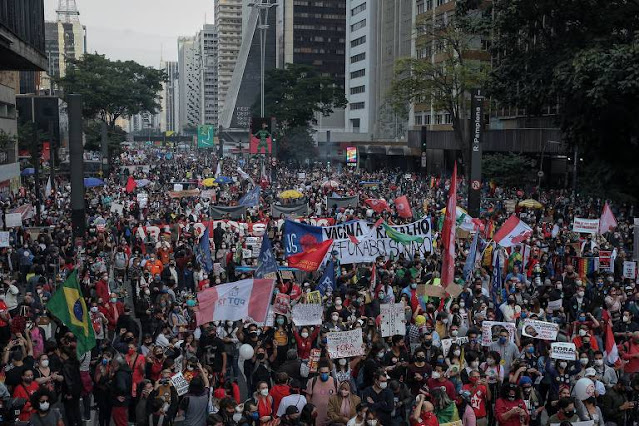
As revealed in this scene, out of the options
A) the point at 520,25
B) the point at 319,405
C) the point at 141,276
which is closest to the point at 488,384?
the point at 319,405

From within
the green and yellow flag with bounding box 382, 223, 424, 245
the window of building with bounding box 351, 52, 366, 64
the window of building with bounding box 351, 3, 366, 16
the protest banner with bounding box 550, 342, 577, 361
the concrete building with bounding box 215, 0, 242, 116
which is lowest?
the protest banner with bounding box 550, 342, 577, 361

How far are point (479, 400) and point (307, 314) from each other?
3.23 m

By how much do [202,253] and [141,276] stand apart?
176 cm

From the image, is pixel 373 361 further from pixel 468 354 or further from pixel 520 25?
pixel 520 25

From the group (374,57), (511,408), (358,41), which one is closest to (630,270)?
(511,408)

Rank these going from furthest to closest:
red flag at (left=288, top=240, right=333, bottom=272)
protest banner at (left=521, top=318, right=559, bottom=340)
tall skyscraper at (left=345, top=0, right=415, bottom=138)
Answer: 1. tall skyscraper at (left=345, top=0, right=415, bottom=138)
2. red flag at (left=288, top=240, right=333, bottom=272)
3. protest banner at (left=521, top=318, right=559, bottom=340)

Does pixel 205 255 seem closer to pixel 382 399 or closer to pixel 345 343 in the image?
pixel 345 343

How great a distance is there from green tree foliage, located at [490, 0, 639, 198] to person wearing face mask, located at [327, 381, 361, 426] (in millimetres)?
18377

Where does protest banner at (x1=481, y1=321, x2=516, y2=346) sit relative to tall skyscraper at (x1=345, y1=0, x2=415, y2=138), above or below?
below

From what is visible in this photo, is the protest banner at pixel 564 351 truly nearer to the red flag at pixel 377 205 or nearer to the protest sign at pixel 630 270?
the protest sign at pixel 630 270

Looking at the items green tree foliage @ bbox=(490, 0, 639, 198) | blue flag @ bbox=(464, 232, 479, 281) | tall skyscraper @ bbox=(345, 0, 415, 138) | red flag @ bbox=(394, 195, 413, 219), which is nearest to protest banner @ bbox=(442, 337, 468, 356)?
blue flag @ bbox=(464, 232, 479, 281)

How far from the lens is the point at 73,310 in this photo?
10.9 metres

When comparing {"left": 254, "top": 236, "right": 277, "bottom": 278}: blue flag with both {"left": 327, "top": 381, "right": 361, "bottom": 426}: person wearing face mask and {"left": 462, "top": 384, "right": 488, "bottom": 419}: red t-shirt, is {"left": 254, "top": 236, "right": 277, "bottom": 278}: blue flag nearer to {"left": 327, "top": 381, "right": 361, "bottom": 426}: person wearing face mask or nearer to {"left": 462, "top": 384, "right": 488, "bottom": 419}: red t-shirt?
{"left": 462, "top": 384, "right": 488, "bottom": 419}: red t-shirt

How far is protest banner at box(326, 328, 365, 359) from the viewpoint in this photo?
1056cm
